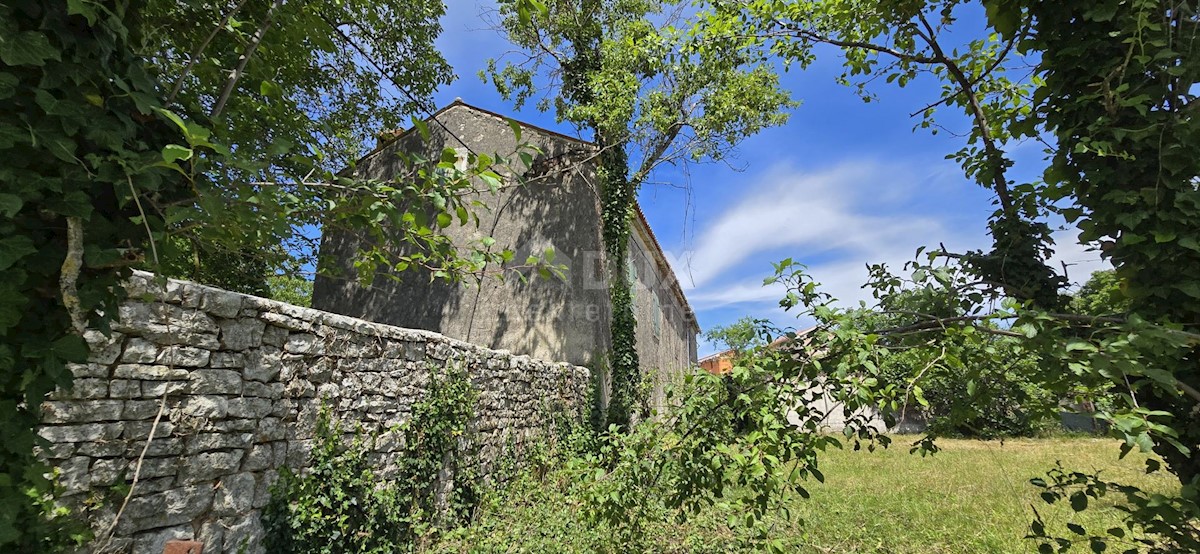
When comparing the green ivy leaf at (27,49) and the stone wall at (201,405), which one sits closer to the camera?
the green ivy leaf at (27,49)

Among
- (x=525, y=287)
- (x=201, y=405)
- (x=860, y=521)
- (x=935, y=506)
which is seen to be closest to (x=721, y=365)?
(x=201, y=405)

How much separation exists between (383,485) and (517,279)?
4.71 meters

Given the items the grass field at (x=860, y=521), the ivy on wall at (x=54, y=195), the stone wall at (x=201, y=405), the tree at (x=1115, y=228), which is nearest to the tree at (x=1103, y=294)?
the tree at (x=1115, y=228)

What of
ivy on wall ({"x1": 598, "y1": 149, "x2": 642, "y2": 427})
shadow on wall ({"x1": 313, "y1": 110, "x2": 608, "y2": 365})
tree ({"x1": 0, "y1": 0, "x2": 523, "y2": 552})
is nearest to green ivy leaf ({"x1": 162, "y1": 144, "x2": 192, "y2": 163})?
tree ({"x1": 0, "y1": 0, "x2": 523, "y2": 552})

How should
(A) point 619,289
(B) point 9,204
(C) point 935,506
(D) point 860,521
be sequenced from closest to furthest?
1. (B) point 9,204
2. (D) point 860,521
3. (C) point 935,506
4. (A) point 619,289

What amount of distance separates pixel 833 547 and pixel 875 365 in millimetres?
4139

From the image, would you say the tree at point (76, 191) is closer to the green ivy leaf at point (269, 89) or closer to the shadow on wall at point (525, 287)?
the green ivy leaf at point (269, 89)

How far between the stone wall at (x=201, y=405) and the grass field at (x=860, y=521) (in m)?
1.79

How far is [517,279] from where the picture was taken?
915 cm

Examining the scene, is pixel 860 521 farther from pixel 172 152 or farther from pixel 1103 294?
pixel 172 152

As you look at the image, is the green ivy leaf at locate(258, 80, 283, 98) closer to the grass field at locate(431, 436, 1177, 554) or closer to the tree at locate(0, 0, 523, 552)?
the tree at locate(0, 0, 523, 552)

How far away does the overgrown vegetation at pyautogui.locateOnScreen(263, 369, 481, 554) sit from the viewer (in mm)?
3988

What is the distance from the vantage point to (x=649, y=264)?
44.0 feet

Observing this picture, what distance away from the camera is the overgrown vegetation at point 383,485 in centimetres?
399
